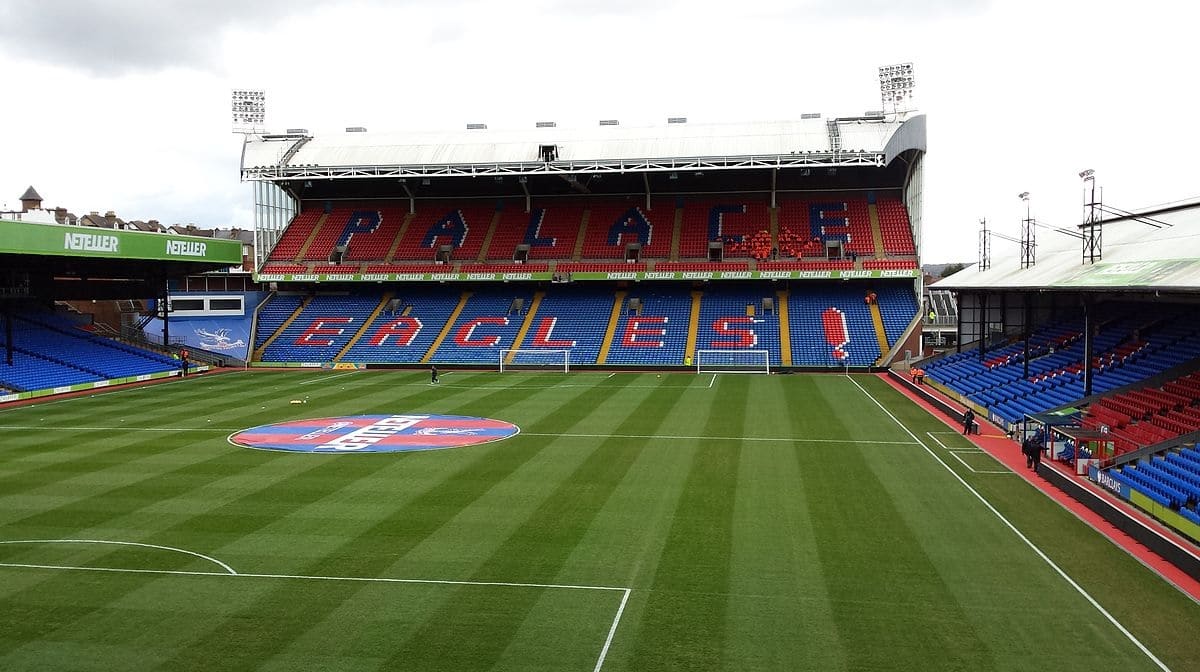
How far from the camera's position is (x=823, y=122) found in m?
57.6

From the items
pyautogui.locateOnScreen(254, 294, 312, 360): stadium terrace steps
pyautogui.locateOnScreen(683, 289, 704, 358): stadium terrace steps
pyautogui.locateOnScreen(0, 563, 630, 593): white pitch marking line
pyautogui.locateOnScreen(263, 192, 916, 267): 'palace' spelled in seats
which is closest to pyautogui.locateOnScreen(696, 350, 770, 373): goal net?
pyautogui.locateOnScreen(683, 289, 704, 358): stadium terrace steps

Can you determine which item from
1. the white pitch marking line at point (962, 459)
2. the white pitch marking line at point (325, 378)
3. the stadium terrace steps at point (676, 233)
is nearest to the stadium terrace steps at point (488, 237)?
the white pitch marking line at point (325, 378)

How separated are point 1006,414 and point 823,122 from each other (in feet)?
113

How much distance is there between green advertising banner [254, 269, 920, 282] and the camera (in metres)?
51.8

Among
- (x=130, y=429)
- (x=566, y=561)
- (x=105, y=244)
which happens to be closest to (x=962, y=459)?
(x=566, y=561)

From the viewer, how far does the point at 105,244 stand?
38.8 m

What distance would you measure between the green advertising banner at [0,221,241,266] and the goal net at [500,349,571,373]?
1735 cm

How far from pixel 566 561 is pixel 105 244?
Result: 3407 centimetres

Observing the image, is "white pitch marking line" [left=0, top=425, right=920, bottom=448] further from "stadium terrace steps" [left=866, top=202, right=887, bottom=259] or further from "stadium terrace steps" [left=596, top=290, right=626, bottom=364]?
"stadium terrace steps" [left=866, top=202, right=887, bottom=259]

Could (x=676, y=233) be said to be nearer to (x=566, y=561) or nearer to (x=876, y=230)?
(x=876, y=230)

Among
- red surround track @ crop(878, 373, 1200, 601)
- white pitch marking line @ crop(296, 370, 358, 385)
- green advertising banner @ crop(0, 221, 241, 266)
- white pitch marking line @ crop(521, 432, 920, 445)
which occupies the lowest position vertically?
red surround track @ crop(878, 373, 1200, 601)

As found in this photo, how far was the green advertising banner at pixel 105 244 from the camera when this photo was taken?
34656mm

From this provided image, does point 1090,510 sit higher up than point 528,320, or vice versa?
point 528,320

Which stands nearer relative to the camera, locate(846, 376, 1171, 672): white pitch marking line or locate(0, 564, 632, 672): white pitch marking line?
locate(846, 376, 1171, 672): white pitch marking line
